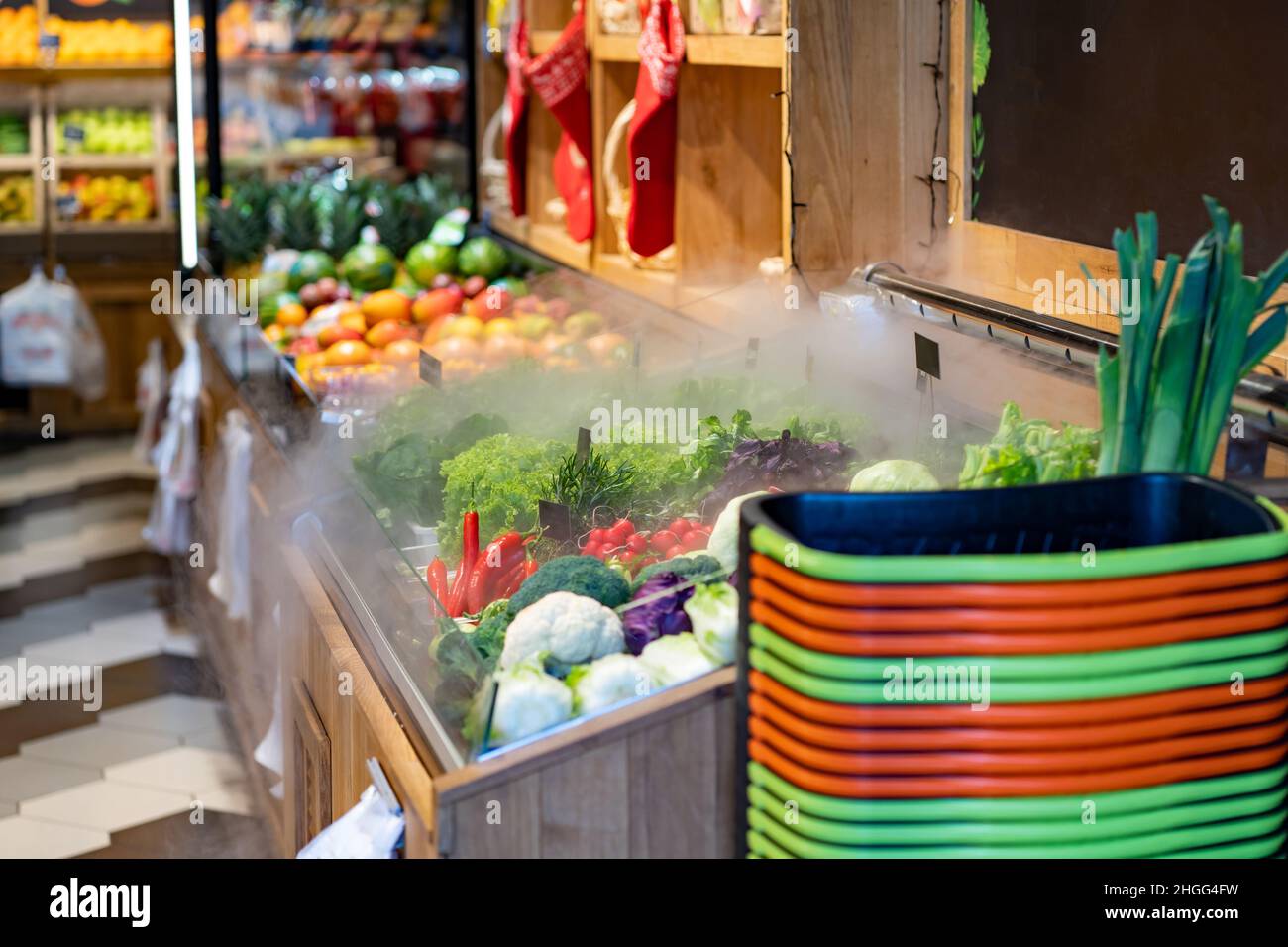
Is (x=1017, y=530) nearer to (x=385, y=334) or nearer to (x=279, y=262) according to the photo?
(x=385, y=334)

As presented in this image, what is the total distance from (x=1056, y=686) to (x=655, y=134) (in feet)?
8.43

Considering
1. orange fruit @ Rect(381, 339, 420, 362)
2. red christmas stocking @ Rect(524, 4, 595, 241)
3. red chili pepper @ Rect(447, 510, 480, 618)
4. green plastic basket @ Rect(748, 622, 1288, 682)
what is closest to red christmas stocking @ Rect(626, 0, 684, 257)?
red christmas stocking @ Rect(524, 4, 595, 241)

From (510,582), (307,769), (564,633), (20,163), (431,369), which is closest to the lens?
(564,633)

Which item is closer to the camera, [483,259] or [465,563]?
[465,563]

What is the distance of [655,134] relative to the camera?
369 centimetres

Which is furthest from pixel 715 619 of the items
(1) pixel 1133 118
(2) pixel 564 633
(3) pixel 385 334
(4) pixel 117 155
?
(4) pixel 117 155

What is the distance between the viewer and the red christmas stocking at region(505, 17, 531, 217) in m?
4.93

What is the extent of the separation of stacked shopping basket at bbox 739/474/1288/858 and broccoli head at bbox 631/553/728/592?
37cm

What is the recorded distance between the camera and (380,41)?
24.7 ft

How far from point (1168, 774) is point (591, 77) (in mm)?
3271

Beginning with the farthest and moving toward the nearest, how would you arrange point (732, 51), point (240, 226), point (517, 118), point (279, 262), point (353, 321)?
1. point (240, 226)
2. point (279, 262)
3. point (517, 118)
4. point (353, 321)
5. point (732, 51)

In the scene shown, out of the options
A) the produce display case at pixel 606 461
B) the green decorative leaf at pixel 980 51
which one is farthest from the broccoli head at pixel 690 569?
the green decorative leaf at pixel 980 51
